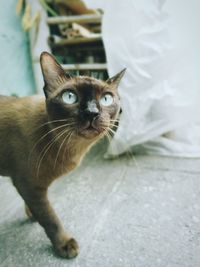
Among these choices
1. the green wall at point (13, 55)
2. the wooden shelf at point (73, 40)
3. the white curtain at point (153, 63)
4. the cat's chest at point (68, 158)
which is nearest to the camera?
the cat's chest at point (68, 158)

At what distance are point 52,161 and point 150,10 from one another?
1.10 metres

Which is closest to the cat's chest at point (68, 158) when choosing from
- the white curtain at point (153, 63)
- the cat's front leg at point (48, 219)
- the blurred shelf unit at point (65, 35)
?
the cat's front leg at point (48, 219)

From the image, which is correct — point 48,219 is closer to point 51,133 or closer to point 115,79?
point 51,133

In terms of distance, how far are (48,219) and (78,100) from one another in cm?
48

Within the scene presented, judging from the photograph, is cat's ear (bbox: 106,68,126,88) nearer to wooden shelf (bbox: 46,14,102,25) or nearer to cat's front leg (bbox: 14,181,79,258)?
cat's front leg (bbox: 14,181,79,258)

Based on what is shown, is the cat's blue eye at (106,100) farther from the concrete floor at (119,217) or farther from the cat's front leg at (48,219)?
the concrete floor at (119,217)

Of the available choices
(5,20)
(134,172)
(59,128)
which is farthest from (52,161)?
(5,20)

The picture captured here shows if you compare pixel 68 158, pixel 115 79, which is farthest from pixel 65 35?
pixel 68 158

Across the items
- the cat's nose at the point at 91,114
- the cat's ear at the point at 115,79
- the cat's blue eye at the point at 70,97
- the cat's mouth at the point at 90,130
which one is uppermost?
the cat's ear at the point at 115,79

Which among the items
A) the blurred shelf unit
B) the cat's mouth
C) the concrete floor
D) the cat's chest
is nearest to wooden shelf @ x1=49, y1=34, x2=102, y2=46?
the blurred shelf unit

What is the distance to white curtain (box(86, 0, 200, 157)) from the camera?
175 cm

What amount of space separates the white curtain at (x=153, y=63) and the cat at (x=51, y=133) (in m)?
0.69

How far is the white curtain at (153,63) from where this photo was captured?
175 centimetres

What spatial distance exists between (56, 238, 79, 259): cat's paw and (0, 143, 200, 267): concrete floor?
2 centimetres
